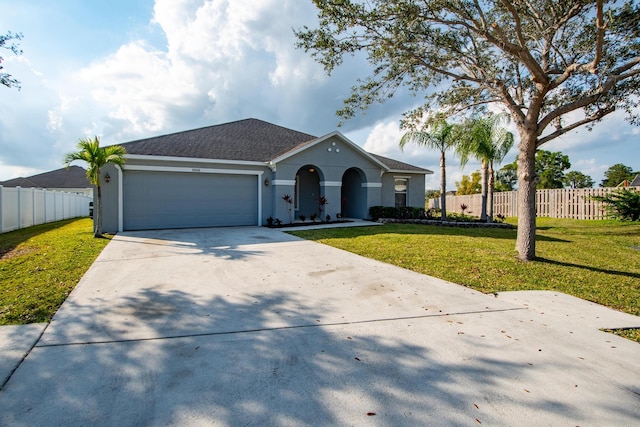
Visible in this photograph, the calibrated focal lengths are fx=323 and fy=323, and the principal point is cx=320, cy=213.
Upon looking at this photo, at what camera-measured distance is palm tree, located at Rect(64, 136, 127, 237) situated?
34.3 ft

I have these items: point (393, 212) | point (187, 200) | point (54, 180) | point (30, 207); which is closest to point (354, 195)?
point (393, 212)

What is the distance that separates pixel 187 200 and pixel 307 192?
6.36 metres

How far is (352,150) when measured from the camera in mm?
16547

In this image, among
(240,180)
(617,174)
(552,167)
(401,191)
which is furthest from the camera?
(617,174)

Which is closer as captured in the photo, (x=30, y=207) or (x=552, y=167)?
(x=30, y=207)

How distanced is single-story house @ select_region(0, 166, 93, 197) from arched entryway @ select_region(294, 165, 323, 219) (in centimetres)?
2855

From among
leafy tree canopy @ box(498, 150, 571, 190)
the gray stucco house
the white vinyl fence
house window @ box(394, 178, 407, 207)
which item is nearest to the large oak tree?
the gray stucco house

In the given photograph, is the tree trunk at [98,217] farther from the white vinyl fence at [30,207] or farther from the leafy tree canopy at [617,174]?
the leafy tree canopy at [617,174]

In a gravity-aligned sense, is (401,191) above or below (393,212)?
above

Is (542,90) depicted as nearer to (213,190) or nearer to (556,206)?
(213,190)

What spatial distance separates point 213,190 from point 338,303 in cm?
1093

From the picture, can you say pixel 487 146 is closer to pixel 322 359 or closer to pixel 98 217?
pixel 322 359

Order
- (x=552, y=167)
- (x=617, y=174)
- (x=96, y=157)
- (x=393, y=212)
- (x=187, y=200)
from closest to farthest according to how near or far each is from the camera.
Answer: (x=96, y=157) < (x=187, y=200) < (x=393, y=212) < (x=552, y=167) < (x=617, y=174)

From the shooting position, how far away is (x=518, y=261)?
7363 millimetres
